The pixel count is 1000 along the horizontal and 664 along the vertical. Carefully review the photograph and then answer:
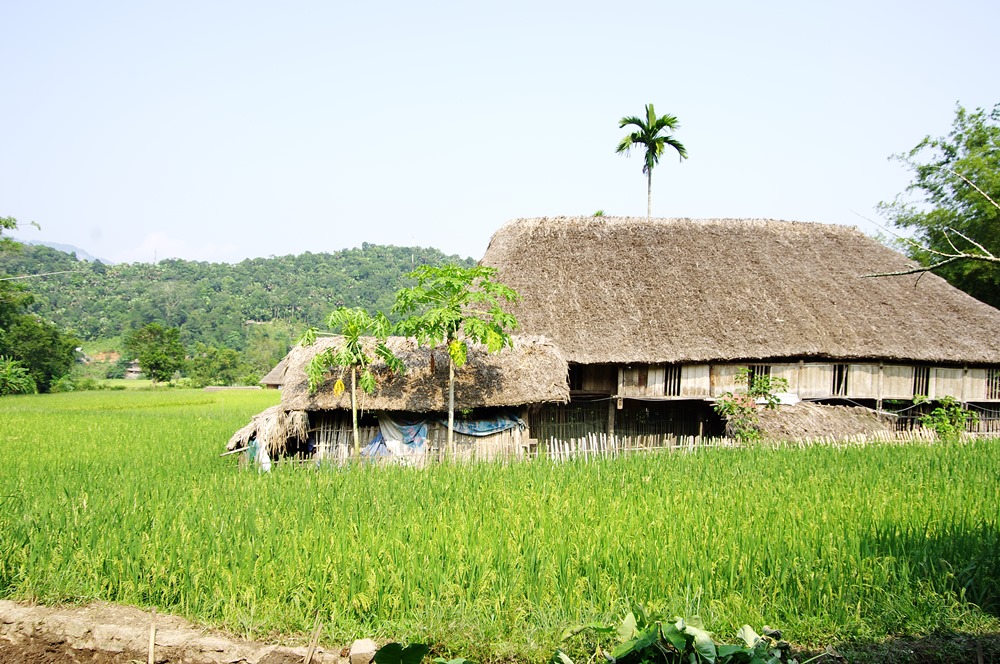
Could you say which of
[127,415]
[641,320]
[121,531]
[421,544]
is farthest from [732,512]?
[127,415]

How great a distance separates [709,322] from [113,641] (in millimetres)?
Answer: 10253

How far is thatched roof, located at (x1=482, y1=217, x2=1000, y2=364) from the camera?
1210 cm

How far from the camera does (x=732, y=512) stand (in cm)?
554

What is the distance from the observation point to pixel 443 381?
9961mm

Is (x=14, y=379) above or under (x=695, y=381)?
under

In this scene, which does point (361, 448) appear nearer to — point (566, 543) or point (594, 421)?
point (594, 421)

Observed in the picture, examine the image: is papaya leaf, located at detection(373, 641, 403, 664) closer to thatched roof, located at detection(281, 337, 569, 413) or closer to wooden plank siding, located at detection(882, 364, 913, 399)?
thatched roof, located at detection(281, 337, 569, 413)

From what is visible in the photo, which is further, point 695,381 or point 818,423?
point 695,381

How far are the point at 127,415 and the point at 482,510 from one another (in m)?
13.8

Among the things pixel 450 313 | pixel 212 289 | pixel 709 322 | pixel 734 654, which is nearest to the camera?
pixel 734 654

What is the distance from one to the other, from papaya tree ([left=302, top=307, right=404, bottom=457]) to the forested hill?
130 feet

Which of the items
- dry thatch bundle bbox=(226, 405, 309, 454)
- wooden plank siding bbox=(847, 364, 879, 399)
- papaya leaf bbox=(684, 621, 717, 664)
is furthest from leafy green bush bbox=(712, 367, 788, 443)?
papaya leaf bbox=(684, 621, 717, 664)

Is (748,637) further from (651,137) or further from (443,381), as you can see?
(651,137)

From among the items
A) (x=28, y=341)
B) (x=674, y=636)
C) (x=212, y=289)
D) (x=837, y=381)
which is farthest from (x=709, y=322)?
(x=212, y=289)
